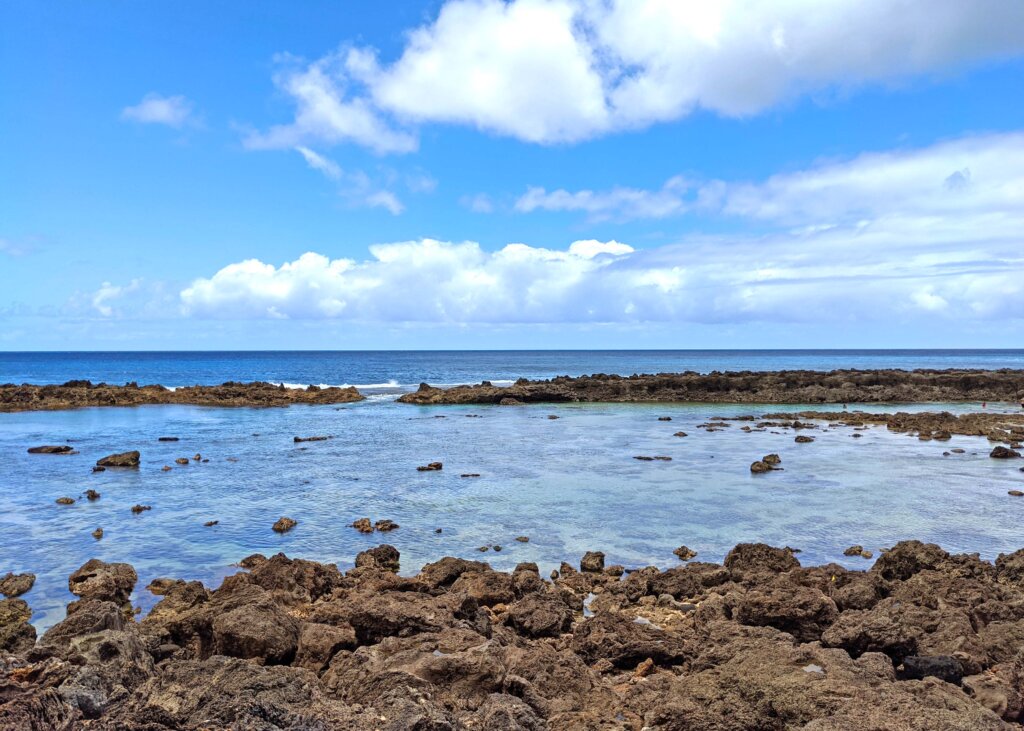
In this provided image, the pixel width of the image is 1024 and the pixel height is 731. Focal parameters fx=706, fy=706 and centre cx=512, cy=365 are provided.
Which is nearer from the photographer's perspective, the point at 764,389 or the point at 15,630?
the point at 15,630

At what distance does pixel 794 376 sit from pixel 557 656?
55.2 meters

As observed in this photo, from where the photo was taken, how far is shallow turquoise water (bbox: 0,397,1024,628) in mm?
14750

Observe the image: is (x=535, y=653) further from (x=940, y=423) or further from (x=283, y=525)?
(x=940, y=423)

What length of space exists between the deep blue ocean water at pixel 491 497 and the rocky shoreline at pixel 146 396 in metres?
14.8

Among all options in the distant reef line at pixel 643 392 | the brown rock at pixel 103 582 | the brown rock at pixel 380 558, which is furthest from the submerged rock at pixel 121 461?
the distant reef line at pixel 643 392

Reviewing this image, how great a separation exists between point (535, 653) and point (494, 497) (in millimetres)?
12414

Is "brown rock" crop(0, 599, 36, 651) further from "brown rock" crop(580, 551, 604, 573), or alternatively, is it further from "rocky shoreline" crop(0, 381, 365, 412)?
"rocky shoreline" crop(0, 381, 365, 412)

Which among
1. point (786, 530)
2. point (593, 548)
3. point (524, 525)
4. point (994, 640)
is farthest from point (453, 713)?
point (786, 530)

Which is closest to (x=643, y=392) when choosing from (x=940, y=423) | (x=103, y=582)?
(x=940, y=423)

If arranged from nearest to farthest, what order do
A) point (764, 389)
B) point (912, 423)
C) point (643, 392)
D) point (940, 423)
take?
point (940, 423), point (912, 423), point (764, 389), point (643, 392)

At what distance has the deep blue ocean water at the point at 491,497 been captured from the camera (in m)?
14.7

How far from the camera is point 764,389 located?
55.4m

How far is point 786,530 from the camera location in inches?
636

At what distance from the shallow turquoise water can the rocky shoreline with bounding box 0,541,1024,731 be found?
8.25ft
